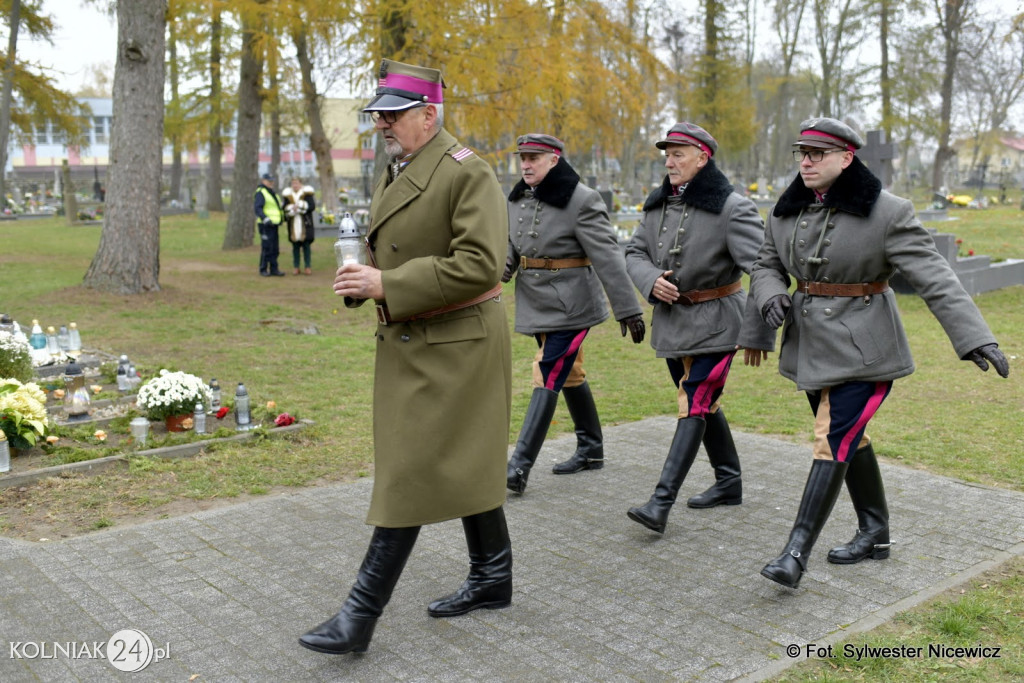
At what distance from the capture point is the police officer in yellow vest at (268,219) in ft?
59.4

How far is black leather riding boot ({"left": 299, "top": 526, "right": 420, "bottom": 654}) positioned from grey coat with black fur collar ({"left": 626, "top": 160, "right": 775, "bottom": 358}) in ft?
7.13

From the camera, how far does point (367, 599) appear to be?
153 inches

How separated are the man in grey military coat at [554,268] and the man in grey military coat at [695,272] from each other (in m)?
0.48

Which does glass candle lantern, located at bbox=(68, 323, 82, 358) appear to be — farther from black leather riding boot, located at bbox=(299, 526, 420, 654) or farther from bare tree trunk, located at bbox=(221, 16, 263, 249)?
bare tree trunk, located at bbox=(221, 16, 263, 249)

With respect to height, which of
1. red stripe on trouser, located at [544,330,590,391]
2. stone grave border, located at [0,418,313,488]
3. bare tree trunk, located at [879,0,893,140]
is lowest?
stone grave border, located at [0,418,313,488]

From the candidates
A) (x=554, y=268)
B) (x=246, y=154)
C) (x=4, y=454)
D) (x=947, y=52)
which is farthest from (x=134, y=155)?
(x=947, y=52)

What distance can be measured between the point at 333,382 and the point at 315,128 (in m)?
19.4

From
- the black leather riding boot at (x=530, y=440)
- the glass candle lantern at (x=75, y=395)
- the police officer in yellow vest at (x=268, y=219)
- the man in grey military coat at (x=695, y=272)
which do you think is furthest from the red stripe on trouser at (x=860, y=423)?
the police officer in yellow vest at (x=268, y=219)

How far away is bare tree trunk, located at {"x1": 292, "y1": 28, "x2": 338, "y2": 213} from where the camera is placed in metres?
24.0

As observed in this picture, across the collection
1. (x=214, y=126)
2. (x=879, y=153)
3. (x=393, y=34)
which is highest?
(x=393, y=34)

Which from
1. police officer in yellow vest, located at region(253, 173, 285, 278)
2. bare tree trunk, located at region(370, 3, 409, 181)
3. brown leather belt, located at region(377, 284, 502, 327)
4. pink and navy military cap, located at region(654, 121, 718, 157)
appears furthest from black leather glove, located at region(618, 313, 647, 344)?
police officer in yellow vest, located at region(253, 173, 285, 278)

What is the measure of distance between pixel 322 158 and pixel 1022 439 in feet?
77.5

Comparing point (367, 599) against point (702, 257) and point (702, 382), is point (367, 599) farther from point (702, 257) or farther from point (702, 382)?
point (702, 257)

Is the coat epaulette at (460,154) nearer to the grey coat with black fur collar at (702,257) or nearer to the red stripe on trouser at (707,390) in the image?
the grey coat with black fur collar at (702,257)
